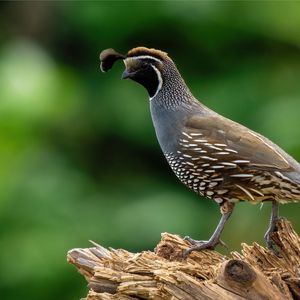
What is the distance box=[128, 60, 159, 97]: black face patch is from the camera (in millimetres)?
7375

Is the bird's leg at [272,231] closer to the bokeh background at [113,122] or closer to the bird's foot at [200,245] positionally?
the bird's foot at [200,245]

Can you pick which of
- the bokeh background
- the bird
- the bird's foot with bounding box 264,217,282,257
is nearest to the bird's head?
the bird

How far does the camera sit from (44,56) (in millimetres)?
14422

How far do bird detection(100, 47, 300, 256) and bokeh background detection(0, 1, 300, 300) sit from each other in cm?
405

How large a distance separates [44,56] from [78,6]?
0.67 metres

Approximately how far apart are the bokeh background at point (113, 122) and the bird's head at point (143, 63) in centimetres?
413

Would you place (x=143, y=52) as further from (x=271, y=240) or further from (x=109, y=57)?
(x=271, y=240)

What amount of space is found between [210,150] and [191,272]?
3.47 feet

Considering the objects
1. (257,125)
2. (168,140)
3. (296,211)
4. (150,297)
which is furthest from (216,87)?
(150,297)

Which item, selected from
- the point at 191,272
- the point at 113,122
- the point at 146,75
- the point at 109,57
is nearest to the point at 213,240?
the point at 191,272

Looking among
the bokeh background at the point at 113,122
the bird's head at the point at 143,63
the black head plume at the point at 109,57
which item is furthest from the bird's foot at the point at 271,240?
the bokeh background at the point at 113,122

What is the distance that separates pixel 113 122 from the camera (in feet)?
45.8

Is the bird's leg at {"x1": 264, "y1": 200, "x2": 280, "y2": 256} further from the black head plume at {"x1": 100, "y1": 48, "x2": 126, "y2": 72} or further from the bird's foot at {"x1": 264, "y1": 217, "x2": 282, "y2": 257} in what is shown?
the black head plume at {"x1": 100, "y1": 48, "x2": 126, "y2": 72}

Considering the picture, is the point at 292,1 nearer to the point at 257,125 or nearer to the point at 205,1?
the point at 205,1
